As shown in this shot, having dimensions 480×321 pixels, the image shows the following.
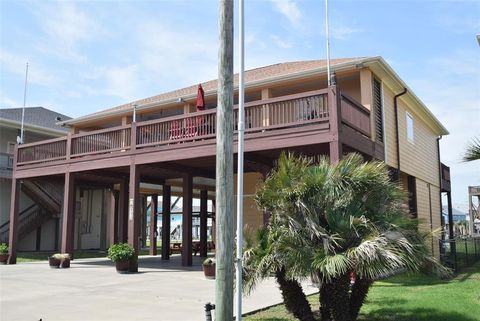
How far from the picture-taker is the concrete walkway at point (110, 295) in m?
8.41

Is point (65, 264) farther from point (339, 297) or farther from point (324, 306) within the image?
point (339, 297)

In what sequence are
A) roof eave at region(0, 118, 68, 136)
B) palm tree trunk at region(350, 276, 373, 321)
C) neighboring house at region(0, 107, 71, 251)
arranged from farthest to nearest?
1. neighboring house at region(0, 107, 71, 251)
2. roof eave at region(0, 118, 68, 136)
3. palm tree trunk at region(350, 276, 373, 321)

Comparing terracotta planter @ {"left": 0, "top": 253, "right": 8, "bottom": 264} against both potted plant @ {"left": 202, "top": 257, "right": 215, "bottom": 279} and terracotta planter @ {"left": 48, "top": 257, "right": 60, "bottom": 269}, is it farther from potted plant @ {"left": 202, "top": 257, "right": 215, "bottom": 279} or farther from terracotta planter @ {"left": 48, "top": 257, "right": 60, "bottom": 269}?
potted plant @ {"left": 202, "top": 257, "right": 215, "bottom": 279}

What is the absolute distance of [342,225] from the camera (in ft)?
21.9

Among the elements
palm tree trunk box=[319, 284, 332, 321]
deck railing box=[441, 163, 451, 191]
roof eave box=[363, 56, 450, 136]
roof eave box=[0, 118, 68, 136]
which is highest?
roof eave box=[0, 118, 68, 136]

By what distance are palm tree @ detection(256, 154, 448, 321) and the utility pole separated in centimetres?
102

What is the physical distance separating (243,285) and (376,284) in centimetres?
651

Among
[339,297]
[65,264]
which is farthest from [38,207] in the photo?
[339,297]

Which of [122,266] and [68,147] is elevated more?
[68,147]

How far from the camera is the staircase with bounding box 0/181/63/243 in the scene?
26.7m

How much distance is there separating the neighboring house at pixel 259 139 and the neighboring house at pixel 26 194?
4.04 m

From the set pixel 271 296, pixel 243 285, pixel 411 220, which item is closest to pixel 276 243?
pixel 243 285

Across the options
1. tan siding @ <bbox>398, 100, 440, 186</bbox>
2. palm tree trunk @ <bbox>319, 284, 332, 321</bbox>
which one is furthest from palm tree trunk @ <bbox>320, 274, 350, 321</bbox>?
A: tan siding @ <bbox>398, 100, 440, 186</bbox>

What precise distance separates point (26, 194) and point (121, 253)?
14.3m
